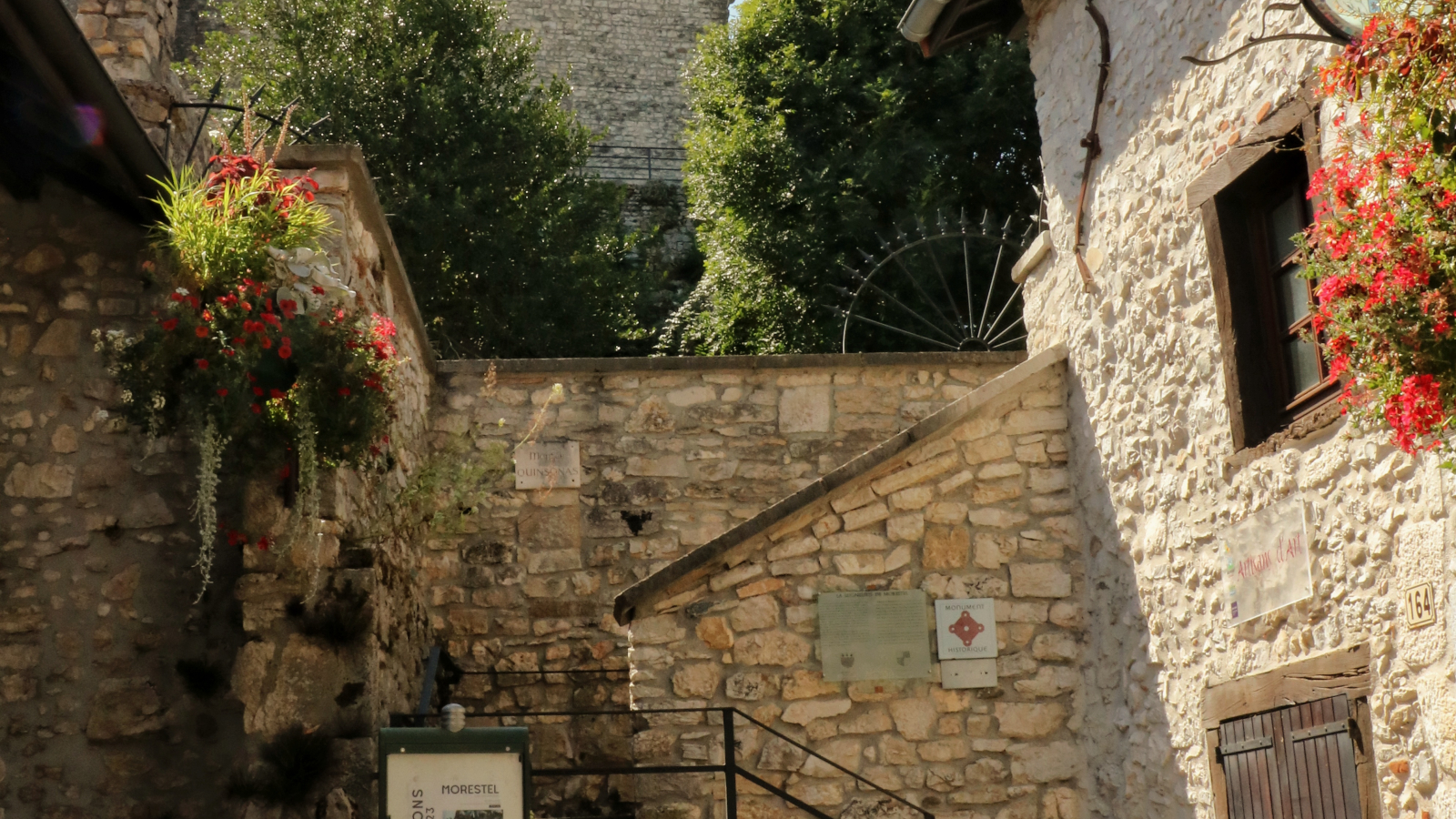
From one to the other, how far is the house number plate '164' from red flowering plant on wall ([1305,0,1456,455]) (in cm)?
63

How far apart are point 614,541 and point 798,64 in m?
9.58

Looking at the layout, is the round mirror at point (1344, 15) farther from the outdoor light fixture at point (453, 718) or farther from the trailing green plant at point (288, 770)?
the trailing green plant at point (288, 770)

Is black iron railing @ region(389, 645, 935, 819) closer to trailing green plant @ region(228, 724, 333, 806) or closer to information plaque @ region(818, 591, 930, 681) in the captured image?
information plaque @ region(818, 591, 930, 681)

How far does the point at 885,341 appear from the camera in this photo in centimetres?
1462

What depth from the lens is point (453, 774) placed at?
183 inches

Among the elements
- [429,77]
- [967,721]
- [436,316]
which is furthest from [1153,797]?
[429,77]

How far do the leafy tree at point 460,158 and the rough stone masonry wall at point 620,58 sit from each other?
766 centimetres

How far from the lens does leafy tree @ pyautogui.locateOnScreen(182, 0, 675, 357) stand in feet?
50.9

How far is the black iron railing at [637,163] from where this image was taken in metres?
24.0

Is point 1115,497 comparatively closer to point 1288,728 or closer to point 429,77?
point 1288,728

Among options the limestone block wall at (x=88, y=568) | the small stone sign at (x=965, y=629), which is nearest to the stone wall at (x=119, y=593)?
the limestone block wall at (x=88, y=568)

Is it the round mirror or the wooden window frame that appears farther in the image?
the wooden window frame

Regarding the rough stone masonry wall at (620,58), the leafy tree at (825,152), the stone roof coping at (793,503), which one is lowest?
the stone roof coping at (793,503)

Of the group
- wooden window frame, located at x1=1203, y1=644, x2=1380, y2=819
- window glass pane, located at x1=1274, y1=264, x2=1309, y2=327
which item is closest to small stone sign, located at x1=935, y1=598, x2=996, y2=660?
wooden window frame, located at x1=1203, y1=644, x2=1380, y2=819
